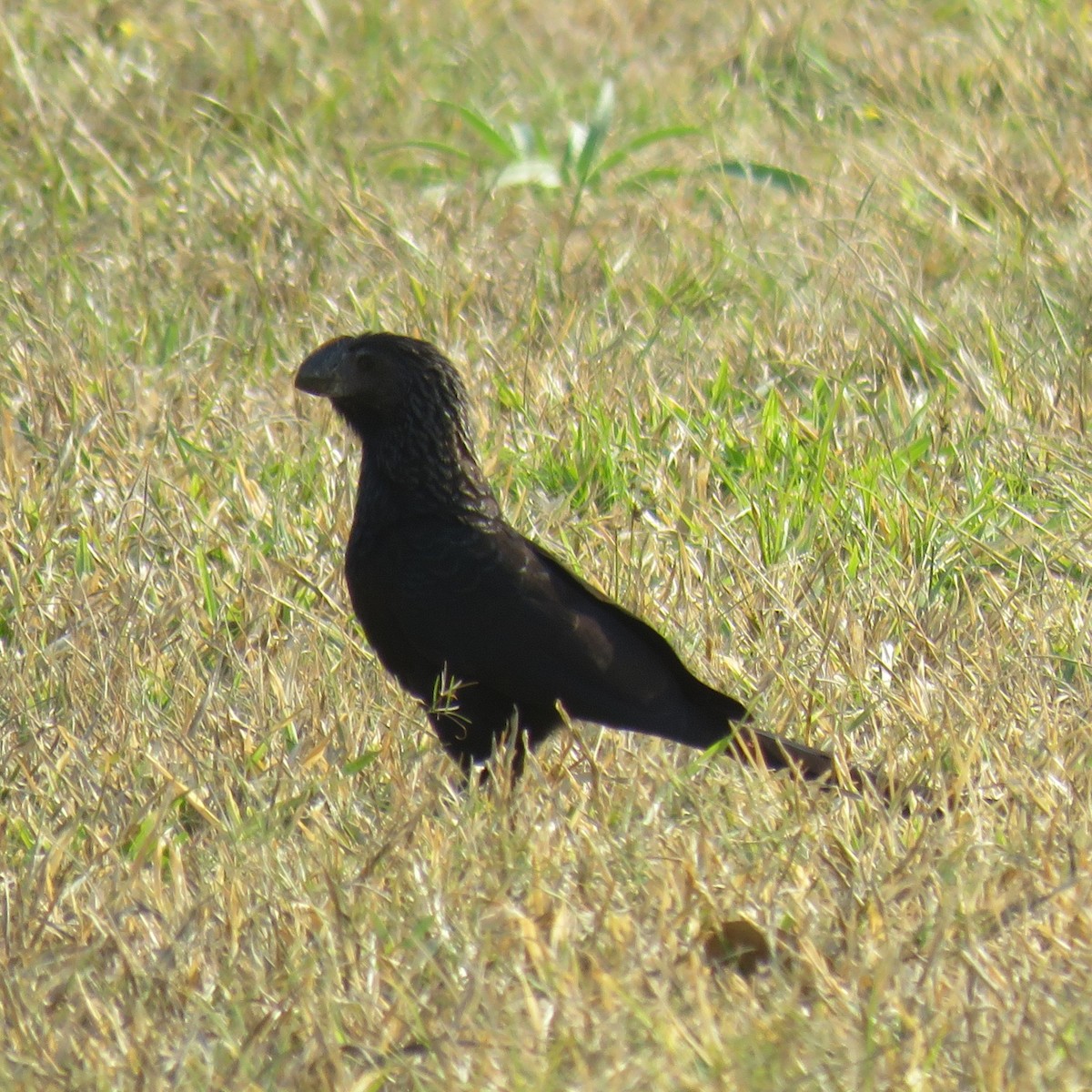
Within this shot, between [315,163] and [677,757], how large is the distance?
305 centimetres

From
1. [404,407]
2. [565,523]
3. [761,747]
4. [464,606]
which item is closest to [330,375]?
[404,407]

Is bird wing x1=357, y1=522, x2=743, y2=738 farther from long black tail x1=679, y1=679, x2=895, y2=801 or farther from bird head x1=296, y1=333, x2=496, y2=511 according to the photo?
bird head x1=296, y1=333, x2=496, y2=511

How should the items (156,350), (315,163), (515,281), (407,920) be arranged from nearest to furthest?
1. (407,920)
2. (156,350)
3. (515,281)
4. (315,163)

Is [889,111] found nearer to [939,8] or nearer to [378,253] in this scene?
[939,8]

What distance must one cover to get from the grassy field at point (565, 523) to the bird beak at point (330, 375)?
529mm

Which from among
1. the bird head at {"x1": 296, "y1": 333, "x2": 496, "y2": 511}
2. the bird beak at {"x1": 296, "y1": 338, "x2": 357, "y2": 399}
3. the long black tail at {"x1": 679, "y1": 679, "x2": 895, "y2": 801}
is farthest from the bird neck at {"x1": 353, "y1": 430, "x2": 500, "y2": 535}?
the long black tail at {"x1": 679, "y1": 679, "x2": 895, "y2": 801}

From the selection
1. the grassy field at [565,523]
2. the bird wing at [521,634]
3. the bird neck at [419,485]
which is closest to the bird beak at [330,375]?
the bird neck at [419,485]

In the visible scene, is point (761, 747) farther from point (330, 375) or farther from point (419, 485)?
point (330, 375)

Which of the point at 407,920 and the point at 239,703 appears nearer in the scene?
the point at 407,920

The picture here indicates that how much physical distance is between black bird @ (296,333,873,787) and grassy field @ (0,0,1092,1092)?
0.11m

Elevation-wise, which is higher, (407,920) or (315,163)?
(407,920)

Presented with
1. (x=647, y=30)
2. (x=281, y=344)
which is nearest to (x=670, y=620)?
(x=281, y=344)

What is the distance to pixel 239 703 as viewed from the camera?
3.72 metres

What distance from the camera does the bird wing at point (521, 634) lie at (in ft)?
11.5
